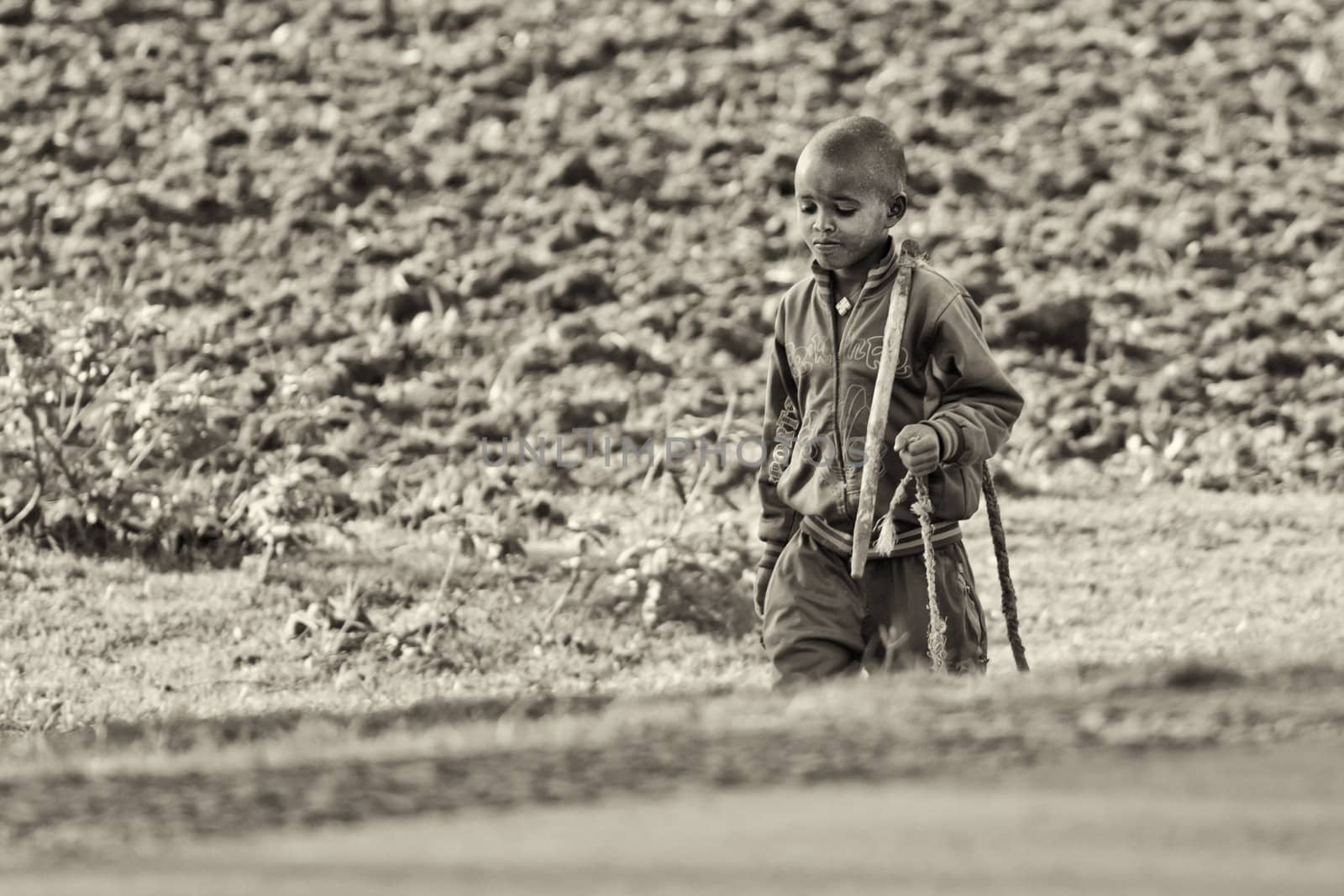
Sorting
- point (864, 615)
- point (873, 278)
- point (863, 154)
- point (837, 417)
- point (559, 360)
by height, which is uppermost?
point (863, 154)

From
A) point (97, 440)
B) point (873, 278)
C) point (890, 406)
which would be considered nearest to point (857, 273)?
point (873, 278)

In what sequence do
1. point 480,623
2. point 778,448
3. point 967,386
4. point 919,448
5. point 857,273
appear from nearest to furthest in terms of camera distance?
point 919,448, point 967,386, point 857,273, point 778,448, point 480,623

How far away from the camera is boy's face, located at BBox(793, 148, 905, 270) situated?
4.78 m

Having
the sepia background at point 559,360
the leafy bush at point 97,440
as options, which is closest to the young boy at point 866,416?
the sepia background at point 559,360

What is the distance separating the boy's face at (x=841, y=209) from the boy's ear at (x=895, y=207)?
2cm

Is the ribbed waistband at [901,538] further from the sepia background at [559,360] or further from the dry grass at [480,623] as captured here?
the dry grass at [480,623]

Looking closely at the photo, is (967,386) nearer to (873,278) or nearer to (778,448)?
(873,278)

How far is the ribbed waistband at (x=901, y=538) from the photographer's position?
4.80 metres

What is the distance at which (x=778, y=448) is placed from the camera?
5070mm

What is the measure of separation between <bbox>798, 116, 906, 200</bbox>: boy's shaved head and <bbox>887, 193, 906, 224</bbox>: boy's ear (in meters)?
0.01

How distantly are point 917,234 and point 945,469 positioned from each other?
6890mm

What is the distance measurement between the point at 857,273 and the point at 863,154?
0.27 meters

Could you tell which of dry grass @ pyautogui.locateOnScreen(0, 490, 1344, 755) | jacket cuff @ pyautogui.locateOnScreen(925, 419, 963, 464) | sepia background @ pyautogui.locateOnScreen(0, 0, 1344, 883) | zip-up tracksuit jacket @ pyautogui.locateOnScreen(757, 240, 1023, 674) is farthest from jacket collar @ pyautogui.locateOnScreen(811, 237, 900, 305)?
dry grass @ pyautogui.locateOnScreen(0, 490, 1344, 755)

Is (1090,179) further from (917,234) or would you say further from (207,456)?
(207,456)
